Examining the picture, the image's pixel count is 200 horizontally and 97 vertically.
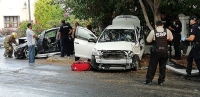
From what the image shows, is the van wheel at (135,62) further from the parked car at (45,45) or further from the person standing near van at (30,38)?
the parked car at (45,45)

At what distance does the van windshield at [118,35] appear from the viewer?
1203 cm

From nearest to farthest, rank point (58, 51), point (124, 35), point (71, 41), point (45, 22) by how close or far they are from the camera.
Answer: point (124, 35) → point (71, 41) → point (58, 51) → point (45, 22)

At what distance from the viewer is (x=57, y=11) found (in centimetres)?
3303

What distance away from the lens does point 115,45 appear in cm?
1127

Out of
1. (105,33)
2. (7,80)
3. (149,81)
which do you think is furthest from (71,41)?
(149,81)

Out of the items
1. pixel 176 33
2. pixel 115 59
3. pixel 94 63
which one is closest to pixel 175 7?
pixel 176 33

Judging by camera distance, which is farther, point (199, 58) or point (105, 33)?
point (105, 33)

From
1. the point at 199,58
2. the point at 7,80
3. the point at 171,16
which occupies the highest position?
the point at 171,16

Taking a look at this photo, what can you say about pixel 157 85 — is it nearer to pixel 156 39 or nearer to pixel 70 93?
pixel 156 39

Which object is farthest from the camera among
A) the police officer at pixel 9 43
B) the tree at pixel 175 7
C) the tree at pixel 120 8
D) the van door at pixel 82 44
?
the police officer at pixel 9 43

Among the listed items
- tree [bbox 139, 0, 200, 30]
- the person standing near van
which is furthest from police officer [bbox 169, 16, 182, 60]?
the person standing near van

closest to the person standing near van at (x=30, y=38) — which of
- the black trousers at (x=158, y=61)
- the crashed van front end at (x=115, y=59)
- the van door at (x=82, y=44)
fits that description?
the van door at (x=82, y=44)

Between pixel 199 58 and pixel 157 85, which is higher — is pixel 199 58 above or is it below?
above

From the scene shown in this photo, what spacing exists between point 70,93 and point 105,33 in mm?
5025
